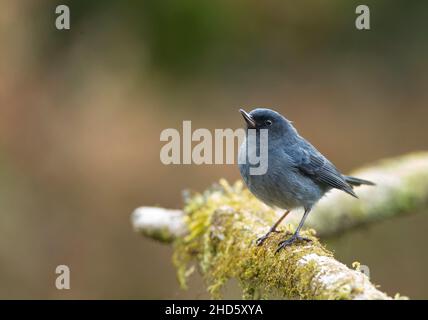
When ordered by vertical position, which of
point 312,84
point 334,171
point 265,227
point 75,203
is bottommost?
point 265,227

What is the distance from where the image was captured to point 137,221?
5.98m

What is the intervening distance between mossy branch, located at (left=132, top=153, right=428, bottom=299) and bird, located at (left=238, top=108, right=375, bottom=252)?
25 centimetres

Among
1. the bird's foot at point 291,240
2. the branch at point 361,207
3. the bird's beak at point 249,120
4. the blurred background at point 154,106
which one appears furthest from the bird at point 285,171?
the blurred background at point 154,106

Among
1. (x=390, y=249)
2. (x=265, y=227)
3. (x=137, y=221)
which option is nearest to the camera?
(x=265, y=227)

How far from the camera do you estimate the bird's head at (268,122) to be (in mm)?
4996

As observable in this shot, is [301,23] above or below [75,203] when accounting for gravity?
above

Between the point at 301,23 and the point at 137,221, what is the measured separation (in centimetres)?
718

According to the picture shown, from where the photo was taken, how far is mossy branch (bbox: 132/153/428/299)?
3.40m

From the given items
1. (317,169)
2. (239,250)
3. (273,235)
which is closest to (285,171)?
(317,169)

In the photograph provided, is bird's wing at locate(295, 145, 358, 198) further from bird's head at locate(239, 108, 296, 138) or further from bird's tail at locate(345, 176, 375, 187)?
bird's tail at locate(345, 176, 375, 187)
